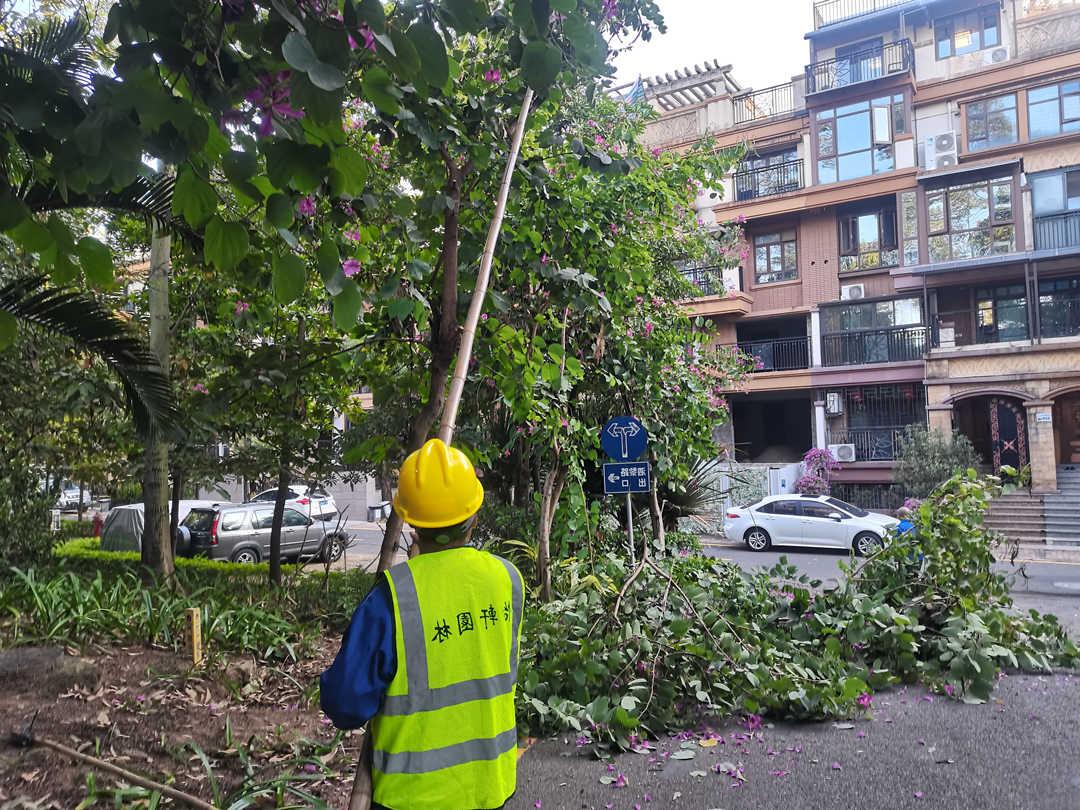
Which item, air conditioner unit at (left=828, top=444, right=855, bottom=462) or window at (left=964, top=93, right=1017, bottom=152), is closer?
window at (left=964, top=93, right=1017, bottom=152)

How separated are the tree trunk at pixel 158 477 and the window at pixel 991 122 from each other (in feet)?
74.3

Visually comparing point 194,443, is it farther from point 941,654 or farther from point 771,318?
point 771,318

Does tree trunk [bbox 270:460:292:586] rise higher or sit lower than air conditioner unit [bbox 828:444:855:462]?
lower

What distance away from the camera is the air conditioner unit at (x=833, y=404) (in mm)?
23250

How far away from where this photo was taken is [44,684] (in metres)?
4.47

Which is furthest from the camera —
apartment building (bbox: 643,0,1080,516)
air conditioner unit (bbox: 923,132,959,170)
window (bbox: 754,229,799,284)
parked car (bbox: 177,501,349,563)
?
window (bbox: 754,229,799,284)

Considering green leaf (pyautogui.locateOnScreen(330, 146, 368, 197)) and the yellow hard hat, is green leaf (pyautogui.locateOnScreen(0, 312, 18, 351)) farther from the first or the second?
the yellow hard hat

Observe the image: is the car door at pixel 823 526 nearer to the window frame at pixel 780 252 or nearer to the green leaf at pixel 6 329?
the window frame at pixel 780 252

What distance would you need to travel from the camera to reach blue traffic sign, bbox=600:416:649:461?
22.2ft

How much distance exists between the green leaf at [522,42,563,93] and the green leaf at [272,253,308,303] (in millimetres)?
998

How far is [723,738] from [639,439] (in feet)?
9.12

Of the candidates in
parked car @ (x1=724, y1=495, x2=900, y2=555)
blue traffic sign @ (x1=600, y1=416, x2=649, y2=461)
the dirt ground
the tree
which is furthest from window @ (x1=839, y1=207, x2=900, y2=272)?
the dirt ground

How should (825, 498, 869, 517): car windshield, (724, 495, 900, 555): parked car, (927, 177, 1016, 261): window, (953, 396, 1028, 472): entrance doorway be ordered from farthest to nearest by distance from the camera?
(927, 177, 1016, 261): window, (953, 396, 1028, 472): entrance doorway, (825, 498, 869, 517): car windshield, (724, 495, 900, 555): parked car

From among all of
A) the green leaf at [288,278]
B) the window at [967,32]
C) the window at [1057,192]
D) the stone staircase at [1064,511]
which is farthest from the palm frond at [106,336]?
the window at [967,32]
